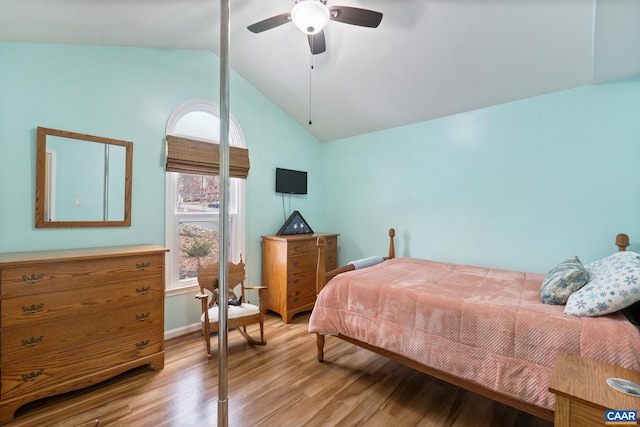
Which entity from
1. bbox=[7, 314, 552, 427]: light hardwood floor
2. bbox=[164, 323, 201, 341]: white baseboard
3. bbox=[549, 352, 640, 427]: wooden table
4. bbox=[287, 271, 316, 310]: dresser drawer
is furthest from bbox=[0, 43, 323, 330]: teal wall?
bbox=[549, 352, 640, 427]: wooden table

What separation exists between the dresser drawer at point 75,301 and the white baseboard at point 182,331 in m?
0.75

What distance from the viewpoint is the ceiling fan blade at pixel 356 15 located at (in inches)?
71.5

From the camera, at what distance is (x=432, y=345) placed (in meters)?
1.79

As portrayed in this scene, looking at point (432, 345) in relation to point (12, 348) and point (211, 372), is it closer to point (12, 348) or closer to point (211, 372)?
point (211, 372)

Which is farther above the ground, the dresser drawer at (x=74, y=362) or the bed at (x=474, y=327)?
the bed at (x=474, y=327)

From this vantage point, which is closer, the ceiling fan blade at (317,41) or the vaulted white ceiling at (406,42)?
the vaulted white ceiling at (406,42)

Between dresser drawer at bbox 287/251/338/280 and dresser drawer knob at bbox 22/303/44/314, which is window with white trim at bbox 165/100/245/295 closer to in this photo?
dresser drawer at bbox 287/251/338/280

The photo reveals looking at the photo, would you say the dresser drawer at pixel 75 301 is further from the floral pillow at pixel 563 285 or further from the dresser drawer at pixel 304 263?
the floral pillow at pixel 563 285

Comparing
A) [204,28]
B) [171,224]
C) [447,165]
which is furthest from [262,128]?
[447,165]

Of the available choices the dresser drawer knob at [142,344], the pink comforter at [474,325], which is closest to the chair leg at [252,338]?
the pink comforter at [474,325]

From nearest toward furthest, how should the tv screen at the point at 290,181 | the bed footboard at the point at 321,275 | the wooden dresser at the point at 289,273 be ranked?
the bed footboard at the point at 321,275 < the wooden dresser at the point at 289,273 < the tv screen at the point at 290,181

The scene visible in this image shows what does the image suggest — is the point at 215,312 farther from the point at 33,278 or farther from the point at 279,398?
the point at 33,278

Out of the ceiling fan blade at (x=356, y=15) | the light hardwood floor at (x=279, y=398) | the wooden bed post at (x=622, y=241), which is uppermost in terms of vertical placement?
the ceiling fan blade at (x=356, y=15)

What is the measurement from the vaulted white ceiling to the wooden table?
2144 mm
